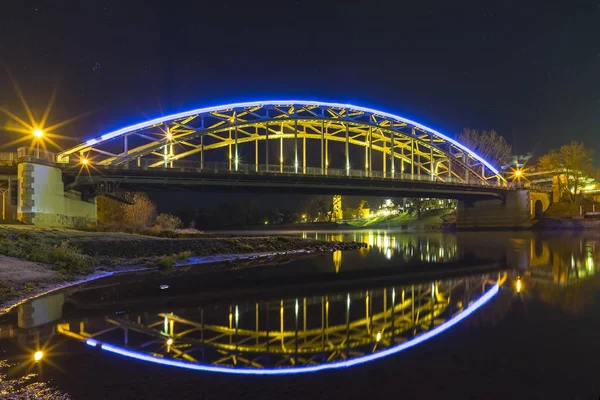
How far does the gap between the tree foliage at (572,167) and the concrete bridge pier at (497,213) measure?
12.8m

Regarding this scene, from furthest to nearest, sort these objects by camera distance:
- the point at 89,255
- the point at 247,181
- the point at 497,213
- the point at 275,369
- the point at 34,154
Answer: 1. the point at 497,213
2. the point at 247,181
3. the point at 34,154
4. the point at 89,255
5. the point at 275,369

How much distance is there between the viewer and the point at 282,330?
7.46 metres

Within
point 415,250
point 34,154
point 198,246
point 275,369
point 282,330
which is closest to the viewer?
point 275,369

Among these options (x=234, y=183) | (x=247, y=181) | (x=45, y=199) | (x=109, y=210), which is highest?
(x=247, y=181)

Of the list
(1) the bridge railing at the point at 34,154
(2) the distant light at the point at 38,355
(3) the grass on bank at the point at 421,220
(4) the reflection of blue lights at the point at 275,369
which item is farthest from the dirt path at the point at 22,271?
(3) the grass on bank at the point at 421,220

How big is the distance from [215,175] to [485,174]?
61.6m

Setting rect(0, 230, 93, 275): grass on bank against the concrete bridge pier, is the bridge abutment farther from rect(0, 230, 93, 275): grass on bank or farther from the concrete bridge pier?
the concrete bridge pier

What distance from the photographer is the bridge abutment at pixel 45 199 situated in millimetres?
32469

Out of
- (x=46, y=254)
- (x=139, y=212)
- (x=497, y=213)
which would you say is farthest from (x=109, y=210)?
(x=497, y=213)

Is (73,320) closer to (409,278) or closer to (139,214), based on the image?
(409,278)

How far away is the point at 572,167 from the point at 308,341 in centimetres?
8540

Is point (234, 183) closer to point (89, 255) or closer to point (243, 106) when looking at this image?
point (243, 106)

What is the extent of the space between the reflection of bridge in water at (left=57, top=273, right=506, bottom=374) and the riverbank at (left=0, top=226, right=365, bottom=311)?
16.2 ft

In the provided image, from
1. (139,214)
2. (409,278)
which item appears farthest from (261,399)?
(139,214)
